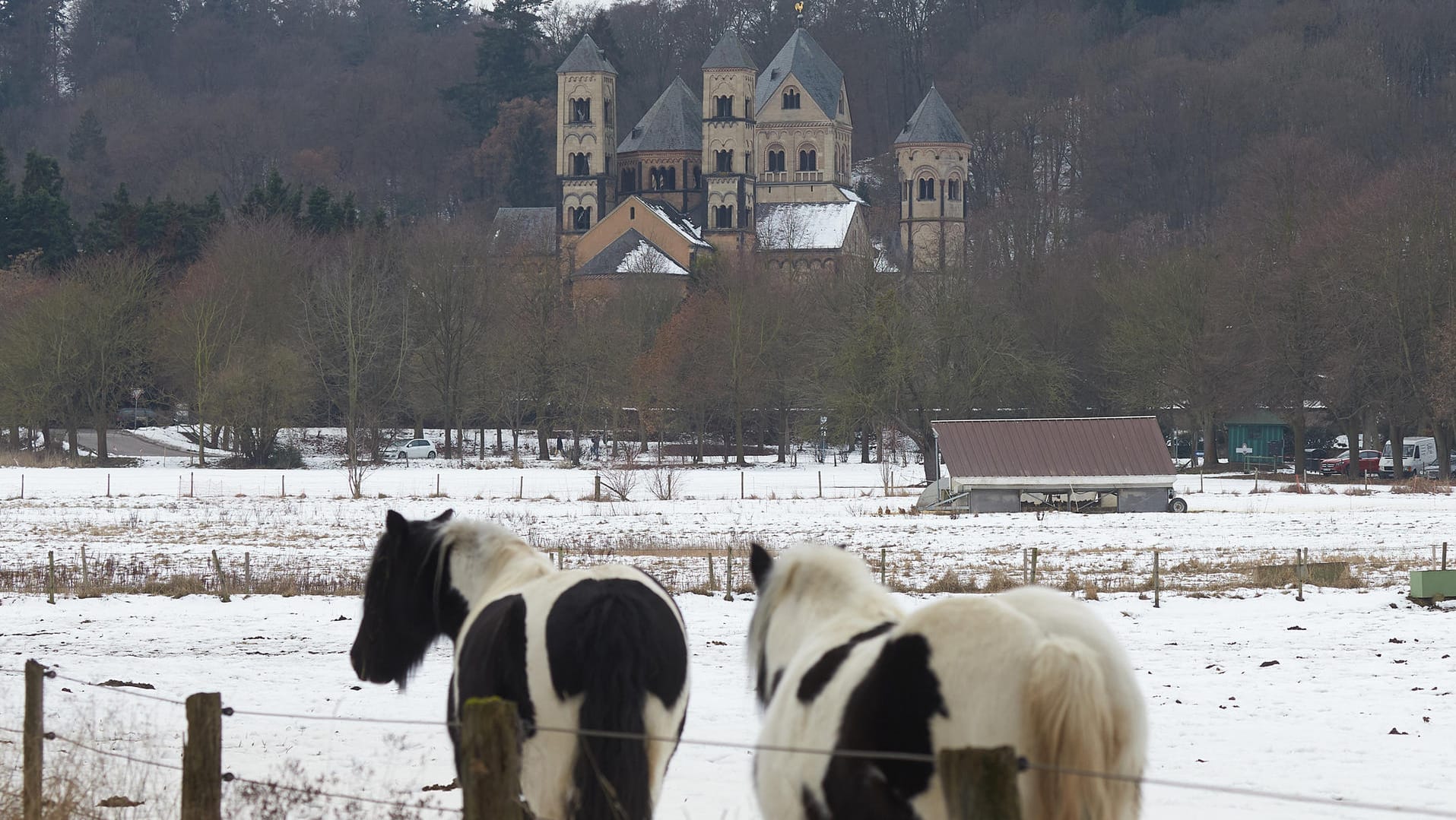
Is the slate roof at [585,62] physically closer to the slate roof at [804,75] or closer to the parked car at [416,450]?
the slate roof at [804,75]

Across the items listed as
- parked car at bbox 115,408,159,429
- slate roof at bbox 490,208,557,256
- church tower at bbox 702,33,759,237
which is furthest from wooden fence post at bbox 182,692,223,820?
church tower at bbox 702,33,759,237

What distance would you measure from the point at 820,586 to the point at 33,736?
13.1 ft

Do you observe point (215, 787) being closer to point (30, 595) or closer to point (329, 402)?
point (30, 595)

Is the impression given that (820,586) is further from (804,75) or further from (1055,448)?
(804,75)

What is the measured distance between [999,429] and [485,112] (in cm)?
9866

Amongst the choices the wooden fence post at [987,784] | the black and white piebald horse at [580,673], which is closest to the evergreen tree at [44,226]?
the black and white piebald horse at [580,673]

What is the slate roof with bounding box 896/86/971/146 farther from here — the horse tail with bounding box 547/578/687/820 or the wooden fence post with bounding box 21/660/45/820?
the horse tail with bounding box 547/578/687/820

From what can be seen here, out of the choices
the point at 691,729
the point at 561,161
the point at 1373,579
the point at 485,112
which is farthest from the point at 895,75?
the point at 691,729

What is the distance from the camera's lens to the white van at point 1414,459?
168 ft

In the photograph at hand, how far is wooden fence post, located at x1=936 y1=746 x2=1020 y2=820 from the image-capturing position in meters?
3.98

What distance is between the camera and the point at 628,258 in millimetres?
Answer: 90312

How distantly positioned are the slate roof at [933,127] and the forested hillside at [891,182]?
18.2 ft

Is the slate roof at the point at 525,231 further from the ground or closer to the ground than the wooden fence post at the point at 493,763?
further from the ground

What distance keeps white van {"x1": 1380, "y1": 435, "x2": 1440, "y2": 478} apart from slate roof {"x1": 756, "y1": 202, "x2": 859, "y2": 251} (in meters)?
46.1
